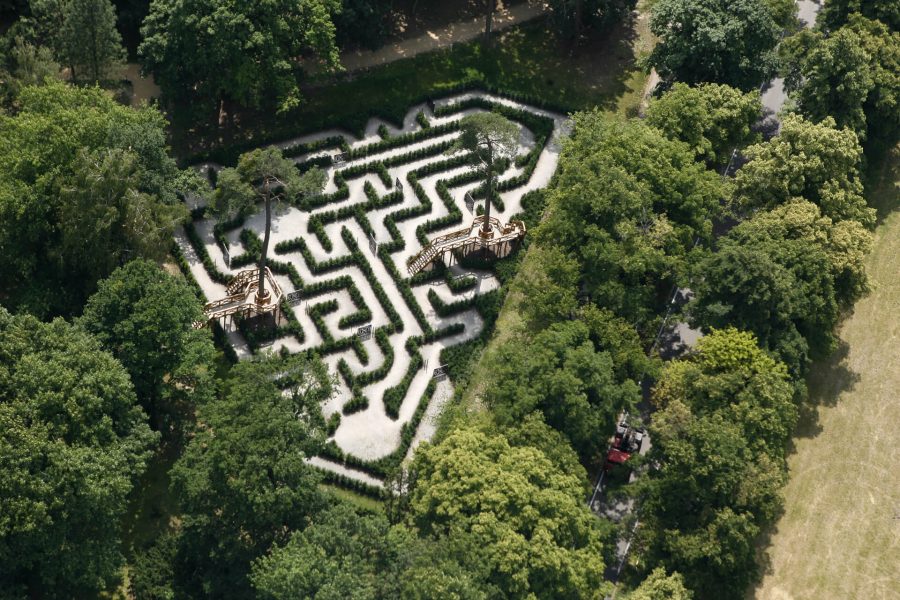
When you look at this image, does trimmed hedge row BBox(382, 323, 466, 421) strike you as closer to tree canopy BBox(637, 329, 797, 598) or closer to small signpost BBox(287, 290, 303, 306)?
small signpost BBox(287, 290, 303, 306)

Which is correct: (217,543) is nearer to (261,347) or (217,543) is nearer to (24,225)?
(261,347)

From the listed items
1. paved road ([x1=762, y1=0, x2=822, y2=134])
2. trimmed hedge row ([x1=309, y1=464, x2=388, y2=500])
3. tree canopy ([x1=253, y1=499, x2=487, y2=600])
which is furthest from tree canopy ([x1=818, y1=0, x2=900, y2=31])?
tree canopy ([x1=253, y1=499, x2=487, y2=600])

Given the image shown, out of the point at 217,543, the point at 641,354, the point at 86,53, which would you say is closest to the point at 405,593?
the point at 217,543

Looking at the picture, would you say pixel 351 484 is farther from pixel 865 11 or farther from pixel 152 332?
pixel 865 11

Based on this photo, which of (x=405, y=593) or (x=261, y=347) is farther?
(x=261, y=347)

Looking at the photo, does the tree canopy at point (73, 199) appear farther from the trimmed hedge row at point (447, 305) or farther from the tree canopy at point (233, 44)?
the trimmed hedge row at point (447, 305)

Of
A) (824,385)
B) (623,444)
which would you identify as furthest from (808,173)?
(623,444)

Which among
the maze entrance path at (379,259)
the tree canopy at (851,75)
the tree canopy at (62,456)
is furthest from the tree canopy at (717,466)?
the tree canopy at (62,456)
